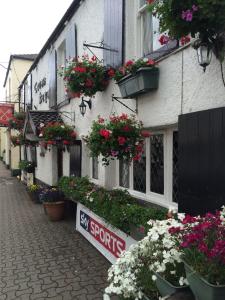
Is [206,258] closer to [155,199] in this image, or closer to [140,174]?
[155,199]

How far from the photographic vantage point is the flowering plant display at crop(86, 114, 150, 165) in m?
5.20

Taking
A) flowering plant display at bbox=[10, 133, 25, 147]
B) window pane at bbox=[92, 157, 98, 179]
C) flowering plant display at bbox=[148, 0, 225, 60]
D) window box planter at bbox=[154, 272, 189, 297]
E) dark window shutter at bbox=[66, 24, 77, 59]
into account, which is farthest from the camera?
flowering plant display at bbox=[10, 133, 25, 147]

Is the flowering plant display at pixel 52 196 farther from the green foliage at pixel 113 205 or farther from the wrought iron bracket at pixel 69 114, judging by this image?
the wrought iron bracket at pixel 69 114

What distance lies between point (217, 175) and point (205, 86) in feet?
3.52

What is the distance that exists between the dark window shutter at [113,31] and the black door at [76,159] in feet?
8.91

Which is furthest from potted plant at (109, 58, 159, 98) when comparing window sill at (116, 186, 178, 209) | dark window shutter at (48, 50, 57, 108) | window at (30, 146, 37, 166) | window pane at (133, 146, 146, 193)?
window at (30, 146, 37, 166)

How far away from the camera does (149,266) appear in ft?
9.47

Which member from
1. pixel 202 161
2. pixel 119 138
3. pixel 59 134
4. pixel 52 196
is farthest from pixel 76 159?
pixel 202 161

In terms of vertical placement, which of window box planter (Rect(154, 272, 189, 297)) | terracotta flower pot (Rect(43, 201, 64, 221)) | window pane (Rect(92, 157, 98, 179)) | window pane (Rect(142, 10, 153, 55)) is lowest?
terracotta flower pot (Rect(43, 201, 64, 221))

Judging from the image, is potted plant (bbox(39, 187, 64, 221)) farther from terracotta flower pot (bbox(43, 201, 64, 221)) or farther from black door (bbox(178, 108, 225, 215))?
black door (bbox(178, 108, 225, 215))

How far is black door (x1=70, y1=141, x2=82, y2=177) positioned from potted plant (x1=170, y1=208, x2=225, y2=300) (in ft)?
20.9

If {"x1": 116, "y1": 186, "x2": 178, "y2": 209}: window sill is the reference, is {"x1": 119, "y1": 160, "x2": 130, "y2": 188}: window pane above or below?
above

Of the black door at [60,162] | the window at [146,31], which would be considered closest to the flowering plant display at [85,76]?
the window at [146,31]

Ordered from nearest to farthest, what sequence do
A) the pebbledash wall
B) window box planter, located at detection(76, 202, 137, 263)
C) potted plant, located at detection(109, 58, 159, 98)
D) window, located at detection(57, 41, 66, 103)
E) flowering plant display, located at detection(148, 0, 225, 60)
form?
flowering plant display, located at detection(148, 0, 225, 60)
the pebbledash wall
potted plant, located at detection(109, 58, 159, 98)
window box planter, located at detection(76, 202, 137, 263)
window, located at detection(57, 41, 66, 103)
